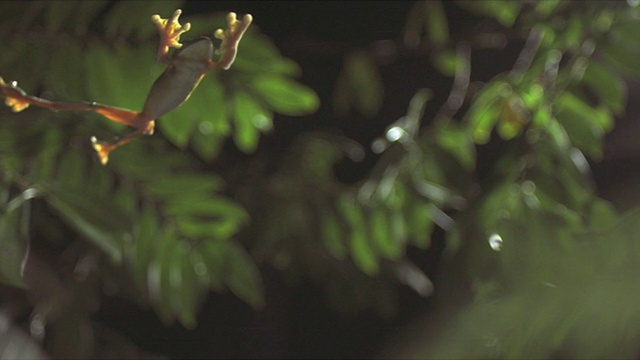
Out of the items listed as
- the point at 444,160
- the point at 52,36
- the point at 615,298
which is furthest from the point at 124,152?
the point at 615,298

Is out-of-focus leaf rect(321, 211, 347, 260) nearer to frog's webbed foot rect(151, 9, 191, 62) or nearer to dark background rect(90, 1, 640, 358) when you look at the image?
dark background rect(90, 1, 640, 358)

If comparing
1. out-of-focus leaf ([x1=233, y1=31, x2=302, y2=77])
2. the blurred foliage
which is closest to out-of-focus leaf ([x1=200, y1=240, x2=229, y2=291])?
the blurred foliage

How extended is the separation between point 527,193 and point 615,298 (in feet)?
0.80

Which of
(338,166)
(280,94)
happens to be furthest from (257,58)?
(338,166)

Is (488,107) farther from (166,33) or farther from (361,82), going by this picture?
(166,33)

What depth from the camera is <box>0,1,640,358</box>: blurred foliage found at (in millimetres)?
369

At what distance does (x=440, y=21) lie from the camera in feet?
1.56

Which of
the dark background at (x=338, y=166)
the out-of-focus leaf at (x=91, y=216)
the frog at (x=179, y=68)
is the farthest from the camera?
the dark background at (x=338, y=166)

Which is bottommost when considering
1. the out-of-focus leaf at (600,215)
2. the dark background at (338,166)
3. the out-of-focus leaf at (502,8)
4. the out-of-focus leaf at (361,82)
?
the dark background at (338,166)

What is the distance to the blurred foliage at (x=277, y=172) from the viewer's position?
37 centimetres

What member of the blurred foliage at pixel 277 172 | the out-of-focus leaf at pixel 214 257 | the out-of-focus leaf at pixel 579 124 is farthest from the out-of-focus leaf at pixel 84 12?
the out-of-focus leaf at pixel 579 124

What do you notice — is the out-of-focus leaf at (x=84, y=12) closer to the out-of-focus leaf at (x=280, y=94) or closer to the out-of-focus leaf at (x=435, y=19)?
the out-of-focus leaf at (x=280, y=94)

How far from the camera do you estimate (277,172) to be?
518 millimetres

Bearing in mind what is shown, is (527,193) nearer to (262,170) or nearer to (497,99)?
(497,99)
